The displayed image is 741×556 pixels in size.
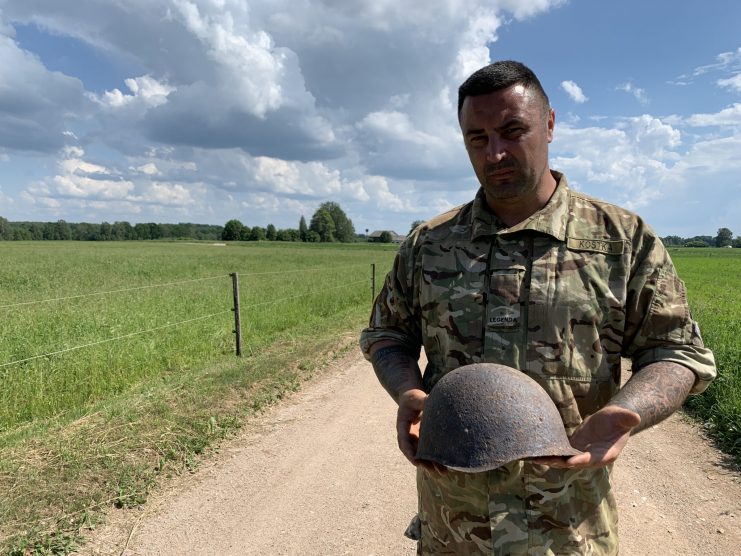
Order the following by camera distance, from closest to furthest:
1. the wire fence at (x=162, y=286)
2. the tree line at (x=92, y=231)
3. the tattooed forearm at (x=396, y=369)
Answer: the tattooed forearm at (x=396, y=369)
the wire fence at (x=162, y=286)
the tree line at (x=92, y=231)

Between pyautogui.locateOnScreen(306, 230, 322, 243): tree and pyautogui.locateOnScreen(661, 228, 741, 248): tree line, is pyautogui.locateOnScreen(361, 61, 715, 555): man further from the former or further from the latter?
pyautogui.locateOnScreen(661, 228, 741, 248): tree line

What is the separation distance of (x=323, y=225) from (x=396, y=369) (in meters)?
122

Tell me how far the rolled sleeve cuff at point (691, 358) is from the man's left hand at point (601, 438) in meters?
0.30

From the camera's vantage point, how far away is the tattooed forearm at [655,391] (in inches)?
62.5

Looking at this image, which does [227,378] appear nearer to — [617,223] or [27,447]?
[27,447]

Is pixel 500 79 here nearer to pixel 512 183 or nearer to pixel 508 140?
pixel 508 140

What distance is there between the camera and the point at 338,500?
4.21m

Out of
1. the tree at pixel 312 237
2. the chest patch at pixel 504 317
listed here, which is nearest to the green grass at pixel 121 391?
the chest patch at pixel 504 317

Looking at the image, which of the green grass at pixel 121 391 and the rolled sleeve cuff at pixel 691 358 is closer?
the rolled sleeve cuff at pixel 691 358

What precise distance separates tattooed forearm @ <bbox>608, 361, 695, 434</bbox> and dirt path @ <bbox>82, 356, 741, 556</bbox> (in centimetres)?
253

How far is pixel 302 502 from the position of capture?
165 inches

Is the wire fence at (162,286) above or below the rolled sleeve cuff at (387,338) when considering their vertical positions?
below

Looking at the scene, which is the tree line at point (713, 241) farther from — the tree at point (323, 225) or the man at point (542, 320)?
the man at point (542, 320)

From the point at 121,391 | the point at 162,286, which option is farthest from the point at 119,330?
the point at 162,286
